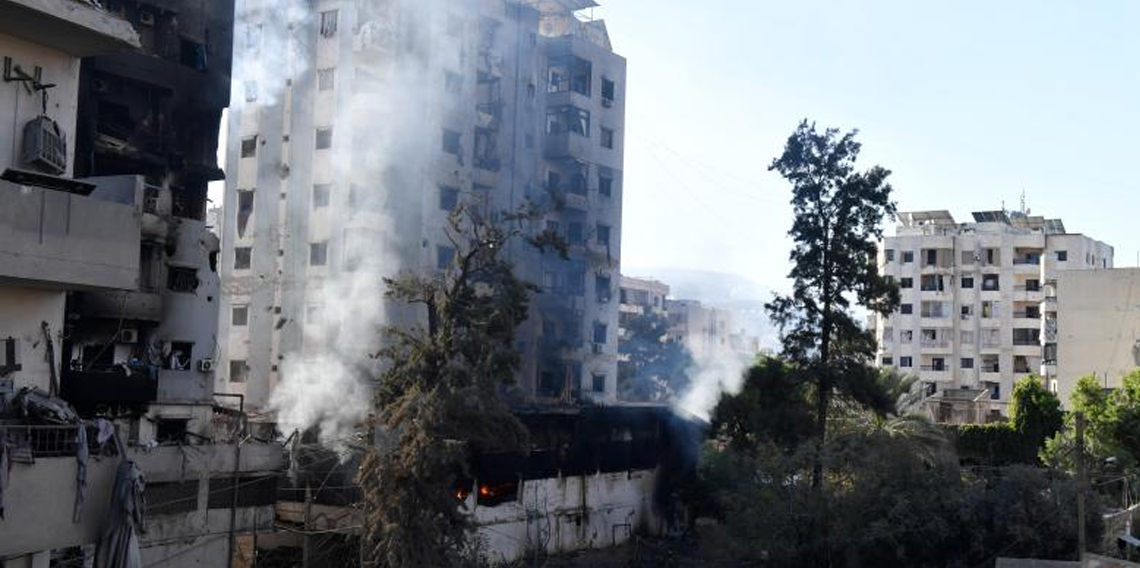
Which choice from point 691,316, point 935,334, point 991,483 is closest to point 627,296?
point 691,316

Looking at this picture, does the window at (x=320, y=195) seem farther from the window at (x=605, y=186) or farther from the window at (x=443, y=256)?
the window at (x=605, y=186)

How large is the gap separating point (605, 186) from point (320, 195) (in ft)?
54.6

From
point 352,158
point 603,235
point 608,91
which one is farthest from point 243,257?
point 608,91

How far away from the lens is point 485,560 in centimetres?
3225

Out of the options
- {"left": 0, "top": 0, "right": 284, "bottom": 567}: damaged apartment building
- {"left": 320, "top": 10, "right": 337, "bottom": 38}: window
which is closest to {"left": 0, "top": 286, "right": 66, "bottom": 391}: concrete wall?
{"left": 0, "top": 0, "right": 284, "bottom": 567}: damaged apartment building

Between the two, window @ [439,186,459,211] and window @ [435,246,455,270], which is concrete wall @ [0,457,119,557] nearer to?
window @ [435,246,455,270]

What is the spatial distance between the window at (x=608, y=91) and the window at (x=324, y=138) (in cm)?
1632

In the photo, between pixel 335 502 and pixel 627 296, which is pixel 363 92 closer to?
pixel 335 502

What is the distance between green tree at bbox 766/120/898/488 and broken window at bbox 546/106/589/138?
Answer: 15.9 m

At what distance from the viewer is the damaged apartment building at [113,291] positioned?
52.2 ft

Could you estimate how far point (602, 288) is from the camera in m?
56.2

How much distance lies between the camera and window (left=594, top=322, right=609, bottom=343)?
55.9m

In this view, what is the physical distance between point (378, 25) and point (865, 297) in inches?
875

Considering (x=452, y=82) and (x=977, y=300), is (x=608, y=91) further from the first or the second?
(x=977, y=300)
